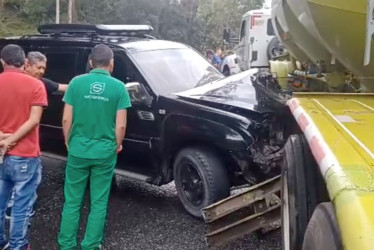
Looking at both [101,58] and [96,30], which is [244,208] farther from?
[96,30]

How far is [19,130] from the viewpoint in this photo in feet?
13.5

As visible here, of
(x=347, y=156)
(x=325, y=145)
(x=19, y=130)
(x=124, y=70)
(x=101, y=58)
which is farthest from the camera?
(x=124, y=70)

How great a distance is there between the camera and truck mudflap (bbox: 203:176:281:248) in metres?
4.48

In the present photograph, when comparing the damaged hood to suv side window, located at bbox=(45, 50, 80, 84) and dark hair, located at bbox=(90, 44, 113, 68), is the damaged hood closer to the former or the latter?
dark hair, located at bbox=(90, 44, 113, 68)

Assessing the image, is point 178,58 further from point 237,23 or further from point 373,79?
point 237,23

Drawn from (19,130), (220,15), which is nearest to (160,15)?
(220,15)

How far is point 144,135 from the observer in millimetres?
6008

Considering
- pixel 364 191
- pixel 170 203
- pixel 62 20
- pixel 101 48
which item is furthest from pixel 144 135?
pixel 62 20

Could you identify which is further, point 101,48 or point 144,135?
point 144,135

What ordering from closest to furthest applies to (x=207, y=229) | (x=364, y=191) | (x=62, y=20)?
(x=364, y=191) < (x=207, y=229) < (x=62, y=20)

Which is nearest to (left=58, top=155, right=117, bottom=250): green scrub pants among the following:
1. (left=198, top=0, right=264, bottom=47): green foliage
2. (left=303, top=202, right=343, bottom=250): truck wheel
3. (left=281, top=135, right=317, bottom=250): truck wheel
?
(left=281, top=135, right=317, bottom=250): truck wheel

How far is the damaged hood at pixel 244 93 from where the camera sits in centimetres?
498

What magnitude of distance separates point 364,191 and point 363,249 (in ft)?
1.00

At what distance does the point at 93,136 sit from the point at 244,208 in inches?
58.9
